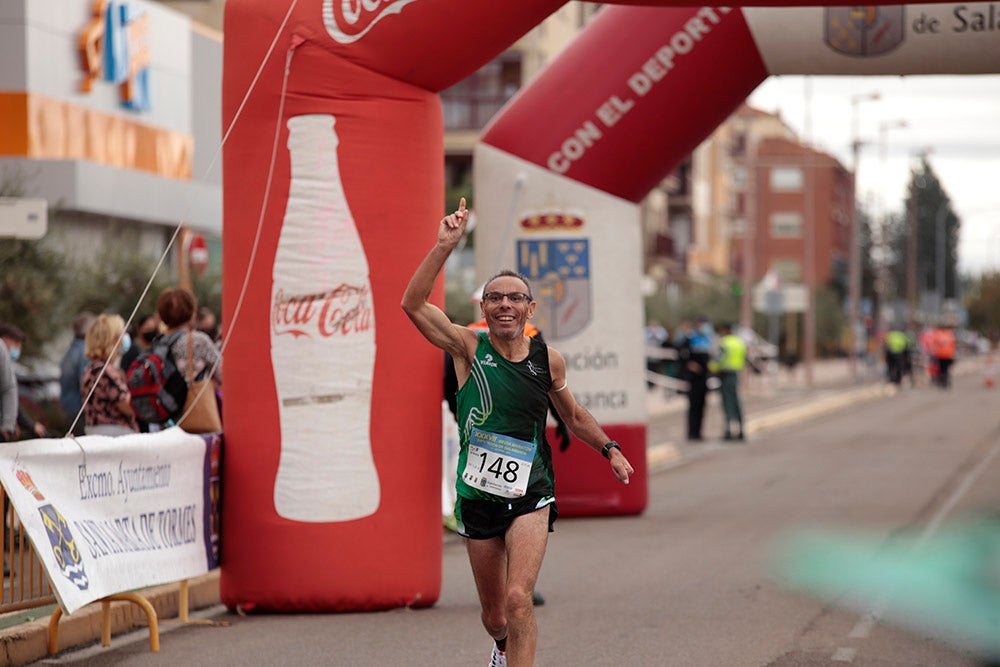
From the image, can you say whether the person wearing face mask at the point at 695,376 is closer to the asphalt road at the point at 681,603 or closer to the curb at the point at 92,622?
the asphalt road at the point at 681,603

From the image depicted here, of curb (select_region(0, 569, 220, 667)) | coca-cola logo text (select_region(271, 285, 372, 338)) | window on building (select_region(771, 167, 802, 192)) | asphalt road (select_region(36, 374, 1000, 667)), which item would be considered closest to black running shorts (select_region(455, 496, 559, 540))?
asphalt road (select_region(36, 374, 1000, 667))

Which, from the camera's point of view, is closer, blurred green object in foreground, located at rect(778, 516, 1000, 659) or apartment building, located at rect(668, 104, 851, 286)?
blurred green object in foreground, located at rect(778, 516, 1000, 659)

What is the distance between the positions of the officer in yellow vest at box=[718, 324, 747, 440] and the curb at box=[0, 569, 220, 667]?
50.0ft

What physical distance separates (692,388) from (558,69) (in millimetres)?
11378

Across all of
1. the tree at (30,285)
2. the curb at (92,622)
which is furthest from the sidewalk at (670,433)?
the tree at (30,285)

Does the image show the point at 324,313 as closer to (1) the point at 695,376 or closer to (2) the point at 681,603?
(2) the point at 681,603

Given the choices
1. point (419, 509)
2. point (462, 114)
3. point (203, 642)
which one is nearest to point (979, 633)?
point (419, 509)

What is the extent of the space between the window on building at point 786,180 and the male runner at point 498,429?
110 m

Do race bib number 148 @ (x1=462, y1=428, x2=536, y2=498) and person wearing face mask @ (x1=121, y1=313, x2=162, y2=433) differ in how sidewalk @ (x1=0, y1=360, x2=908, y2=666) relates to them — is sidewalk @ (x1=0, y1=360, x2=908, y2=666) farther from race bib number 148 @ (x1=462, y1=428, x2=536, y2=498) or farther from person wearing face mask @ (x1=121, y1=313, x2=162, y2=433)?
race bib number 148 @ (x1=462, y1=428, x2=536, y2=498)

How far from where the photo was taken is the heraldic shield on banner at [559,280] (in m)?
15.1

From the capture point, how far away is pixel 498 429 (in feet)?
23.2

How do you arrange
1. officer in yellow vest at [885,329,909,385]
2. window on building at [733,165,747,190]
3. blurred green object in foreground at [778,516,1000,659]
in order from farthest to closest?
window on building at [733,165,747,190]
officer in yellow vest at [885,329,909,385]
blurred green object in foreground at [778,516,1000,659]

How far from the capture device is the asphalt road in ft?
28.8

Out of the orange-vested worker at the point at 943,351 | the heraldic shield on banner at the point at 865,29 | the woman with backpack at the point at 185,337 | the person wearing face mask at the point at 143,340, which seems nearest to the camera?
the woman with backpack at the point at 185,337
